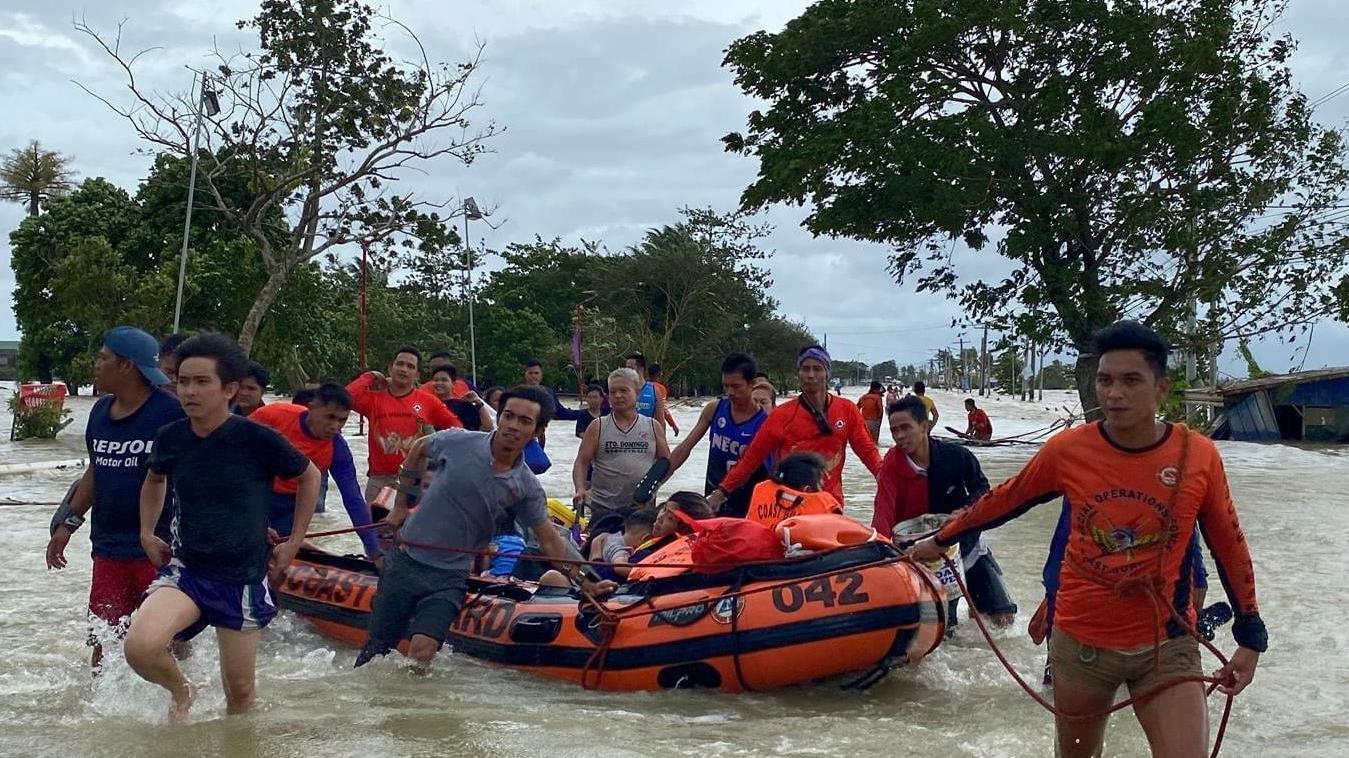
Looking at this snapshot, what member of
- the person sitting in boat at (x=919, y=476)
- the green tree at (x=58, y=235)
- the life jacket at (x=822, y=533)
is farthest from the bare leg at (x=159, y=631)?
the green tree at (x=58, y=235)

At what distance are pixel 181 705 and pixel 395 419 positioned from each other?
380 cm

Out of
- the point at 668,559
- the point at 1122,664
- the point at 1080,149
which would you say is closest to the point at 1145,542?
the point at 1122,664

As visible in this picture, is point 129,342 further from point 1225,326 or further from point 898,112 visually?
point 1225,326

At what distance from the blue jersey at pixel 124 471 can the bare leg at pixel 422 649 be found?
120cm

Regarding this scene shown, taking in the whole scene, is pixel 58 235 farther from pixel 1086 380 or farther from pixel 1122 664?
pixel 1122 664

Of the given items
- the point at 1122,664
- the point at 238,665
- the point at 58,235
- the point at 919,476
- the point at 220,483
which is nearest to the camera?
the point at 1122,664

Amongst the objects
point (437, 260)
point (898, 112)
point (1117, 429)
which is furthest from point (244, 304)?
point (437, 260)

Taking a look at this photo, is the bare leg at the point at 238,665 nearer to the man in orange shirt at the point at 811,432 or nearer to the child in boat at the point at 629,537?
the child in boat at the point at 629,537

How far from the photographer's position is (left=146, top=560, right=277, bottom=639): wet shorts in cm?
436

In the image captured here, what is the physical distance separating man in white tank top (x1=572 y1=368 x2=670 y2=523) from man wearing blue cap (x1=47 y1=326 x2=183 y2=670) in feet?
11.0

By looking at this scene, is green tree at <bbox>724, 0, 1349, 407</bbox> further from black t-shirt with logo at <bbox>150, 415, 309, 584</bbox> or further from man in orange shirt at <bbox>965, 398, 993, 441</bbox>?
black t-shirt with logo at <bbox>150, 415, 309, 584</bbox>

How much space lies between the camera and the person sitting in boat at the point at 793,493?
6227 mm

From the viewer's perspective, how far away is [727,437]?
7.82 meters

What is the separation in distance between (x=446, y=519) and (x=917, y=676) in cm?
250
